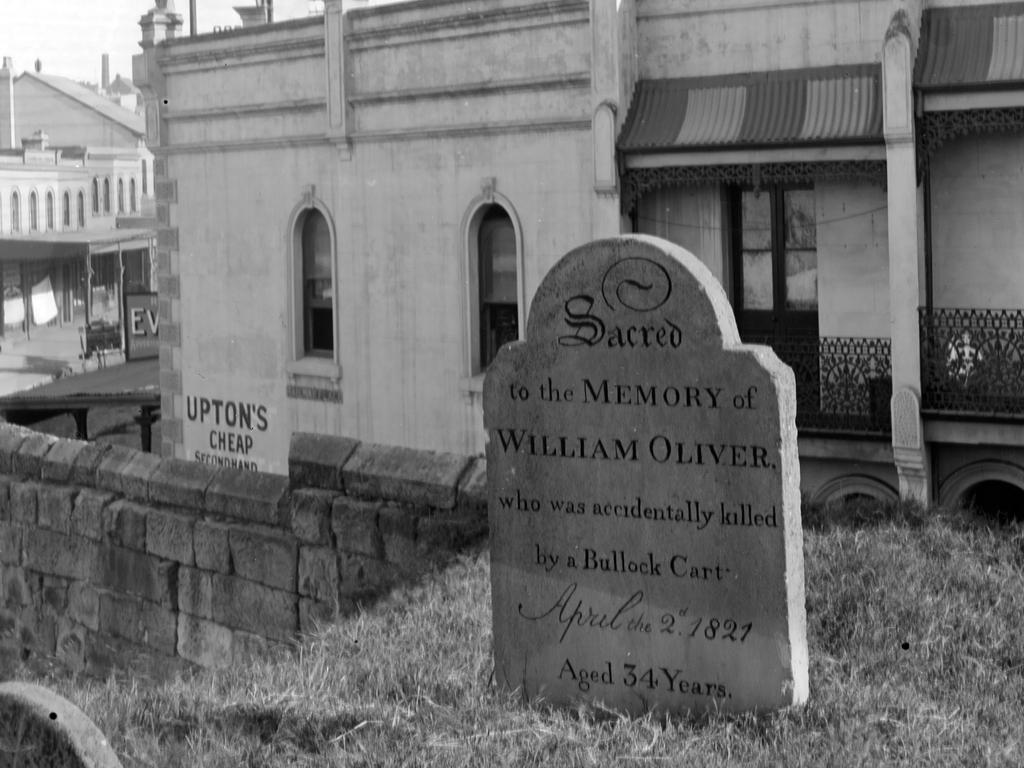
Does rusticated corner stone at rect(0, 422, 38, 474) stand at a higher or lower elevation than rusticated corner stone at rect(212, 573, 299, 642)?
higher

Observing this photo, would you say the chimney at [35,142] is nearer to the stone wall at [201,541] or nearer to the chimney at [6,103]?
the chimney at [6,103]

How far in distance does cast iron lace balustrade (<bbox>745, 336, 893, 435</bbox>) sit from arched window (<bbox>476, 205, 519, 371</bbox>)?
3.40m

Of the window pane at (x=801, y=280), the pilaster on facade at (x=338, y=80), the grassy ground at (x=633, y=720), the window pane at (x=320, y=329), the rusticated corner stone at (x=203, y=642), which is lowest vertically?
the rusticated corner stone at (x=203, y=642)

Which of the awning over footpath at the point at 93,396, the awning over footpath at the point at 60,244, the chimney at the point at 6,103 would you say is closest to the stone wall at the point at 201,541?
the awning over footpath at the point at 93,396

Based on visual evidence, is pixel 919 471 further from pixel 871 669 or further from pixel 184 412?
pixel 184 412

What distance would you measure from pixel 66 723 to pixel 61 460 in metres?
6.85

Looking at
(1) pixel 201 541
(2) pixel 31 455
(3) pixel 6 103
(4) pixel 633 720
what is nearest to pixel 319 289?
(2) pixel 31 455

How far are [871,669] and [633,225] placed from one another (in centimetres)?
1145

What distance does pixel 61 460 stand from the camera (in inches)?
493

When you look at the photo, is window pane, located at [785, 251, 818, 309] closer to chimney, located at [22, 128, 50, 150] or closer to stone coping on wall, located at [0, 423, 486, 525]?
stone coping on wall, located at [0, 423, 486, 525]

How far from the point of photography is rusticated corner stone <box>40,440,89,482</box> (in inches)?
491

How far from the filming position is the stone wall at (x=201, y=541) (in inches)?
396

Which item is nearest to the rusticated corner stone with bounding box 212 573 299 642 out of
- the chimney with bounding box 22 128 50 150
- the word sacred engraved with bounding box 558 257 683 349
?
the word sacred engraved with bounding box 558 257 683 349

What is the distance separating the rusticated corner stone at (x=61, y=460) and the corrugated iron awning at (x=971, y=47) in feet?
28.3
